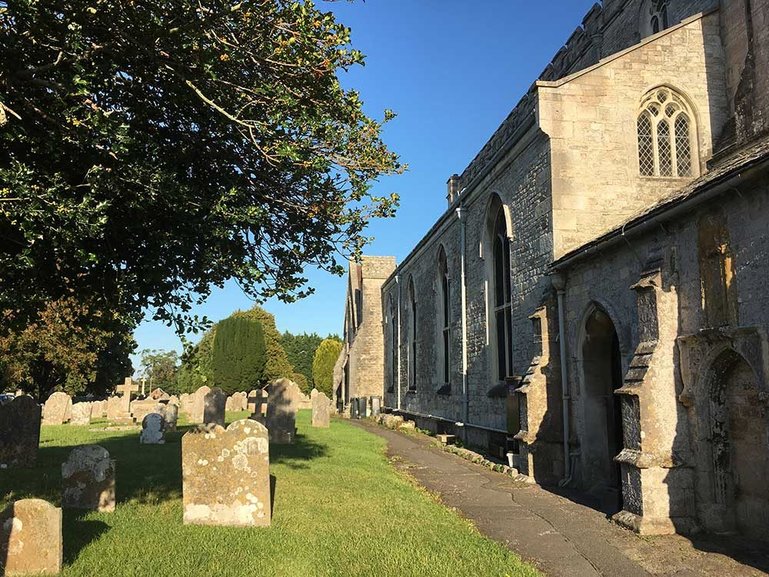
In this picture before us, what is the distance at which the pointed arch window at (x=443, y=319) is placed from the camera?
69.5 feet

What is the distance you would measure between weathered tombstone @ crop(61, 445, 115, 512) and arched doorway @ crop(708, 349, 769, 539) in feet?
24.5

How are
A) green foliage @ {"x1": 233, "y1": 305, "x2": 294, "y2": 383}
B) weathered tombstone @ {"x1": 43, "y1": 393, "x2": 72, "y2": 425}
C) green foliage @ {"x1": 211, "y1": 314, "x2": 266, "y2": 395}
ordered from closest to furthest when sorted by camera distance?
weathered tombstone @ {"x1": 43, "y1": 393, "x2": 72, "y2": 425} → green foliage @ {"x1": 211, "y1": 314, "x2": 266, "y2": 395} → green foliage @ {"x1": 233, "y1": 305, "x2": 294, "y2": 383}

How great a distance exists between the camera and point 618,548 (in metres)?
6.24

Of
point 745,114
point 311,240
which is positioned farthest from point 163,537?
point 745,114

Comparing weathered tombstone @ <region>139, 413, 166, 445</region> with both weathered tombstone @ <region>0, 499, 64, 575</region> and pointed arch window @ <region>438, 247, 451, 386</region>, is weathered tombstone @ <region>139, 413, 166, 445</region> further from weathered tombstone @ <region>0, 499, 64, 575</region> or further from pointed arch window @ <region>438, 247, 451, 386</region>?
weathered tombstone @ <region>0, 499, 64, 575</region>

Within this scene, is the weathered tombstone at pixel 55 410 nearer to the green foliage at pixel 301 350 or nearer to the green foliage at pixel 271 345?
the green foliage at pixel 271 345

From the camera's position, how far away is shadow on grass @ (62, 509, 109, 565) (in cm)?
551

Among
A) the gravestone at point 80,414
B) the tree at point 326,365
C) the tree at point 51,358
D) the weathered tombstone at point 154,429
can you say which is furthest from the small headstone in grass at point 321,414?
the tree at point 326,365

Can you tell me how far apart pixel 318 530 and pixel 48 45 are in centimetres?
550

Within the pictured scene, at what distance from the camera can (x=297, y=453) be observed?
43.9 ft

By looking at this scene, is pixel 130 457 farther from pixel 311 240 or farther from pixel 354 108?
pixel 354 108

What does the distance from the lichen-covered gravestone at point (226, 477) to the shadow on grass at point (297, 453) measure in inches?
173

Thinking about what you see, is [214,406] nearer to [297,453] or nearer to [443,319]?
[297,453]

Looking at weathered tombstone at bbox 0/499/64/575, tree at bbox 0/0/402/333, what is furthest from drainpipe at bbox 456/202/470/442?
weathered tombstone at bbox 0/499/64/575
